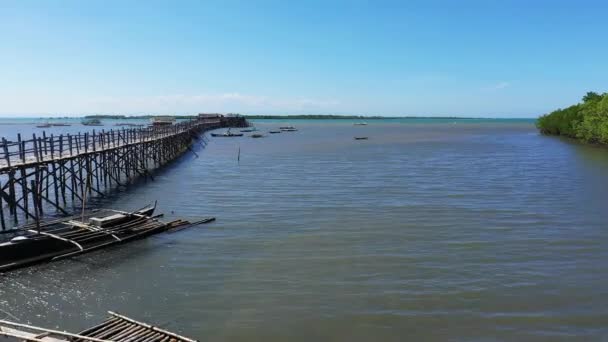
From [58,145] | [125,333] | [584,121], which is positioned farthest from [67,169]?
[584,121]

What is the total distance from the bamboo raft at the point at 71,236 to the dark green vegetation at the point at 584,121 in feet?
208

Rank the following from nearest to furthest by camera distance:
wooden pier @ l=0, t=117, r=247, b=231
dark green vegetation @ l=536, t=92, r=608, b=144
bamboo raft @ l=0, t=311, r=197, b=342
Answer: bamboo raft @ l=0, t=311, r=197, b=342 → wooden pier @ l=0, t=117, r=247, b=231 → dark green vegetation @ l=536, t=92, r=608, b=144

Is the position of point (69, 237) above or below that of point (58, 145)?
below

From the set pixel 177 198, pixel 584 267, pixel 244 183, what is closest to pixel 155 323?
pixel 584 267

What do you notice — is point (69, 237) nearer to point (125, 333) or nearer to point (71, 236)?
point (71, 236)

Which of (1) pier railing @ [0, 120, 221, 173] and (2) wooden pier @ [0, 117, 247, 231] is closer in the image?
(2) wooden pier @ [0, 117, 247, 231]

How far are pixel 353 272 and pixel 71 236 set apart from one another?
10240 mm

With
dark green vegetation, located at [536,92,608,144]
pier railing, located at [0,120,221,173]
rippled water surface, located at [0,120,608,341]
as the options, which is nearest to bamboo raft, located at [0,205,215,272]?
rippled water surface, located at [0,120,608,341]

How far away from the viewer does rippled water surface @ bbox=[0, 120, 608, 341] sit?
1270 centimetres

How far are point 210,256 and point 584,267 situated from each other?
41.9ft

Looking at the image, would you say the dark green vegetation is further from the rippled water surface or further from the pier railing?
the pier railing

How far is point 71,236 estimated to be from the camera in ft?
59.3

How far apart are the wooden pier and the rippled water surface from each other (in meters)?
3.49

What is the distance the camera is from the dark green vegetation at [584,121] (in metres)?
67.2
